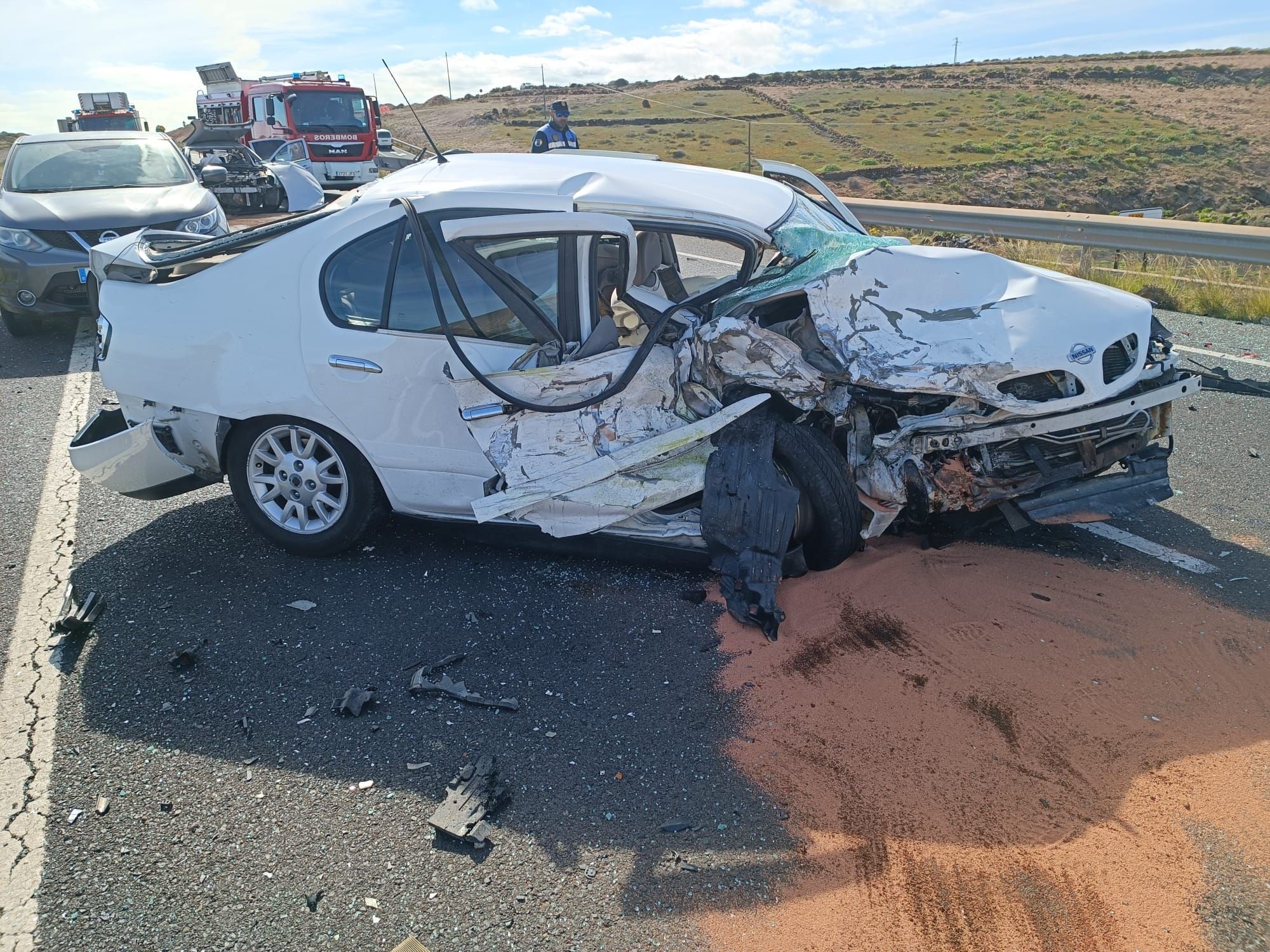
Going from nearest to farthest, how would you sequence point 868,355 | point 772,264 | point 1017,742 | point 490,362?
point 1017,742 < point 868,355 < point 490,362 < point 772,264

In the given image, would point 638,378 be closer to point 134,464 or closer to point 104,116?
point 134,464

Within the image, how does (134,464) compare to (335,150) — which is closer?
(134,464)

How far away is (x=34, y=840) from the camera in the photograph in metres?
3.08

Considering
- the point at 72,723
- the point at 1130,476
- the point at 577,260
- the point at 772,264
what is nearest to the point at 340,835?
the point at 72,723

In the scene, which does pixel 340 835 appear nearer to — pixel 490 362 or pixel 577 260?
pixel 490 362

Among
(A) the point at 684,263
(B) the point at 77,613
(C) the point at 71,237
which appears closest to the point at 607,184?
(A) the point at 684,263

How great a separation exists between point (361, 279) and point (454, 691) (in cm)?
200

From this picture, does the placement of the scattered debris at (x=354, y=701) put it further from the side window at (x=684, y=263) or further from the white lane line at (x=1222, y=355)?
the white lane line at (x=1222, y=355)

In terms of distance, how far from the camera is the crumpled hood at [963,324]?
399 cm

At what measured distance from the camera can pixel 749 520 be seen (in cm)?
413

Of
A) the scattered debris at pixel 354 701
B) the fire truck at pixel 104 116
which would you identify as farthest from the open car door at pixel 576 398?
the fire truck at pixel 104 116

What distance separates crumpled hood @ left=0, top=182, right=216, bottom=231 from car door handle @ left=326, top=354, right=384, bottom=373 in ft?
21.1

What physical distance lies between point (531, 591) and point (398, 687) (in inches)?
33.8

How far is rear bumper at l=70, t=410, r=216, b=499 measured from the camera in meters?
4.81
